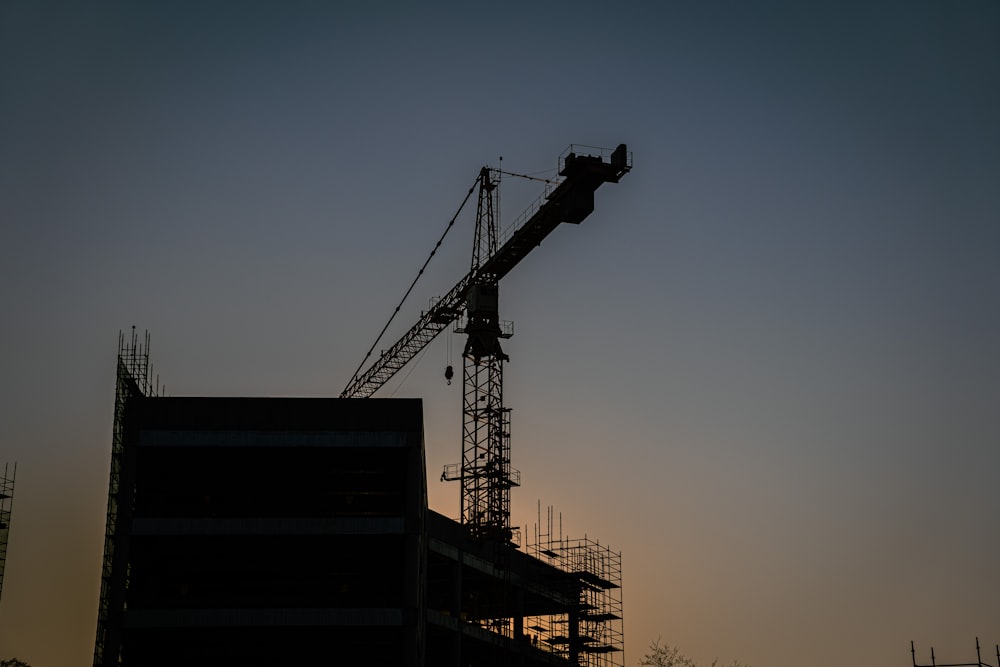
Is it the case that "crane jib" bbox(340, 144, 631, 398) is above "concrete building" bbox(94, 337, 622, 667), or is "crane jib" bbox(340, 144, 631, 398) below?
above

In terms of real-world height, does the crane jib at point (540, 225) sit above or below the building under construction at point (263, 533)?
above

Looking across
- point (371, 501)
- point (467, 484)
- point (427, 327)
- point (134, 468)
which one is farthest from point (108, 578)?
point (427, 327)

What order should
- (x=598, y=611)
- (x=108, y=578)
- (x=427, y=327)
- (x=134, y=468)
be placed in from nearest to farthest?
(x=134, y=468) < (x=108, y=578) < (x=598, y=611) < (x=427, y=327)

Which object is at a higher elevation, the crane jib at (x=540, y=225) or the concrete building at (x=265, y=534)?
the crane jib at (x=540, y=225)

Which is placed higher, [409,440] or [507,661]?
[409,440]

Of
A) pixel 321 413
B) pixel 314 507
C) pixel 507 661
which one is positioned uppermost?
pixel 321 413

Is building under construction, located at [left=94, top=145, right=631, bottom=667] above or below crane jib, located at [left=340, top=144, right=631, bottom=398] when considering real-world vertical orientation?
below

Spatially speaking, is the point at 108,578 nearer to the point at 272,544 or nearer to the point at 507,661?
the point at 272,544

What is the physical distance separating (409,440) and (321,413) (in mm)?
5024

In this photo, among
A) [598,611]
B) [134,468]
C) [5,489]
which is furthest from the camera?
[598,611]

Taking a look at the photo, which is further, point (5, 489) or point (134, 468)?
point (5, 489)

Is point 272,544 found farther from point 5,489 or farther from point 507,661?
point 507,661

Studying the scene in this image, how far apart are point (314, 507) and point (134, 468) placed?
1037cm

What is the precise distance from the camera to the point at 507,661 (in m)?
95.2
